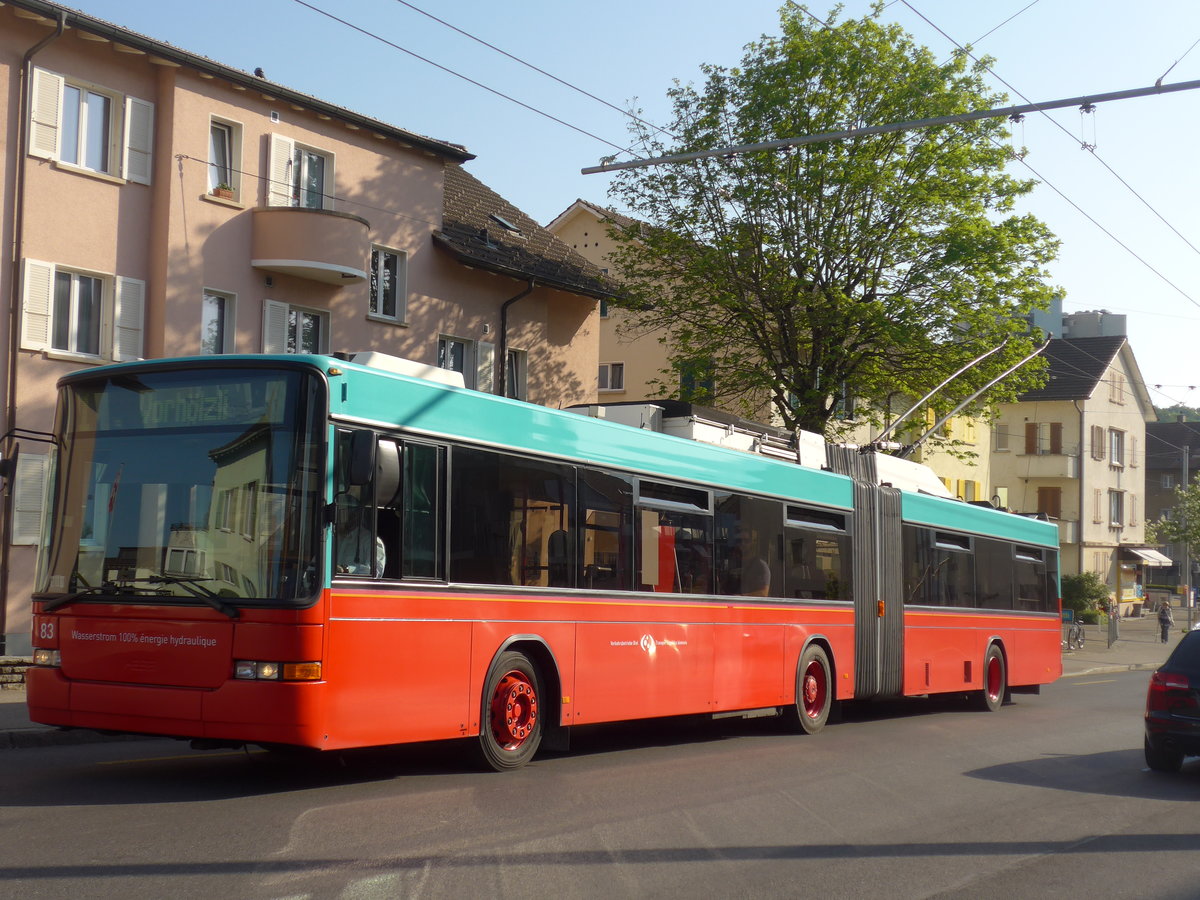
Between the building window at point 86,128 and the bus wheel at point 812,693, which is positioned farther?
the building window at point 86,128

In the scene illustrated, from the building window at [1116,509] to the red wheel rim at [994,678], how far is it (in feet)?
178

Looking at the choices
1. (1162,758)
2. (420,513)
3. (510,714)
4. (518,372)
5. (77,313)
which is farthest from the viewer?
(518,372)

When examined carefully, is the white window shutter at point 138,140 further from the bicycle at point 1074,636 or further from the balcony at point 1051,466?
the balcony at point 1051,466

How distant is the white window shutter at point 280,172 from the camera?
25.2 meters

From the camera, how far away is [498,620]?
419 inches

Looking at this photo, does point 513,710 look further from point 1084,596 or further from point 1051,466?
point 1051,466

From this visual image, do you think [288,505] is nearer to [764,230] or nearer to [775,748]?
[775,748]

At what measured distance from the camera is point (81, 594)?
9.34 metres

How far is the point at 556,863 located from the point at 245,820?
1984 millimetres

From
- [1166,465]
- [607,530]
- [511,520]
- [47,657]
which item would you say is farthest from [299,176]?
[1166,465]

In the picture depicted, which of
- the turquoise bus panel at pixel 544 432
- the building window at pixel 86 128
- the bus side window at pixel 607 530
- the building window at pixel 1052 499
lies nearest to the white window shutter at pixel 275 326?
the building window at pixel 86 128

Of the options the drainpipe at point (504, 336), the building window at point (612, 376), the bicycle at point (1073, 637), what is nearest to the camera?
the drainpipe at point (504, 336)

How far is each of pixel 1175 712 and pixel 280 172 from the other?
18.4 metres

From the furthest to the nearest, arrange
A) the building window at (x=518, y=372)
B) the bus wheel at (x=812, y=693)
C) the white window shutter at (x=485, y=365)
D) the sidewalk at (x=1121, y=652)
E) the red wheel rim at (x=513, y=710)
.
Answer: the sidewalk at (x=1121, y=652) → the building window at (x=518, y=372) → the white window shutter at (x=485, y=365) → the bus wheel at (x=812, y=693) → the red wheel rim at (x=513, y=710)
